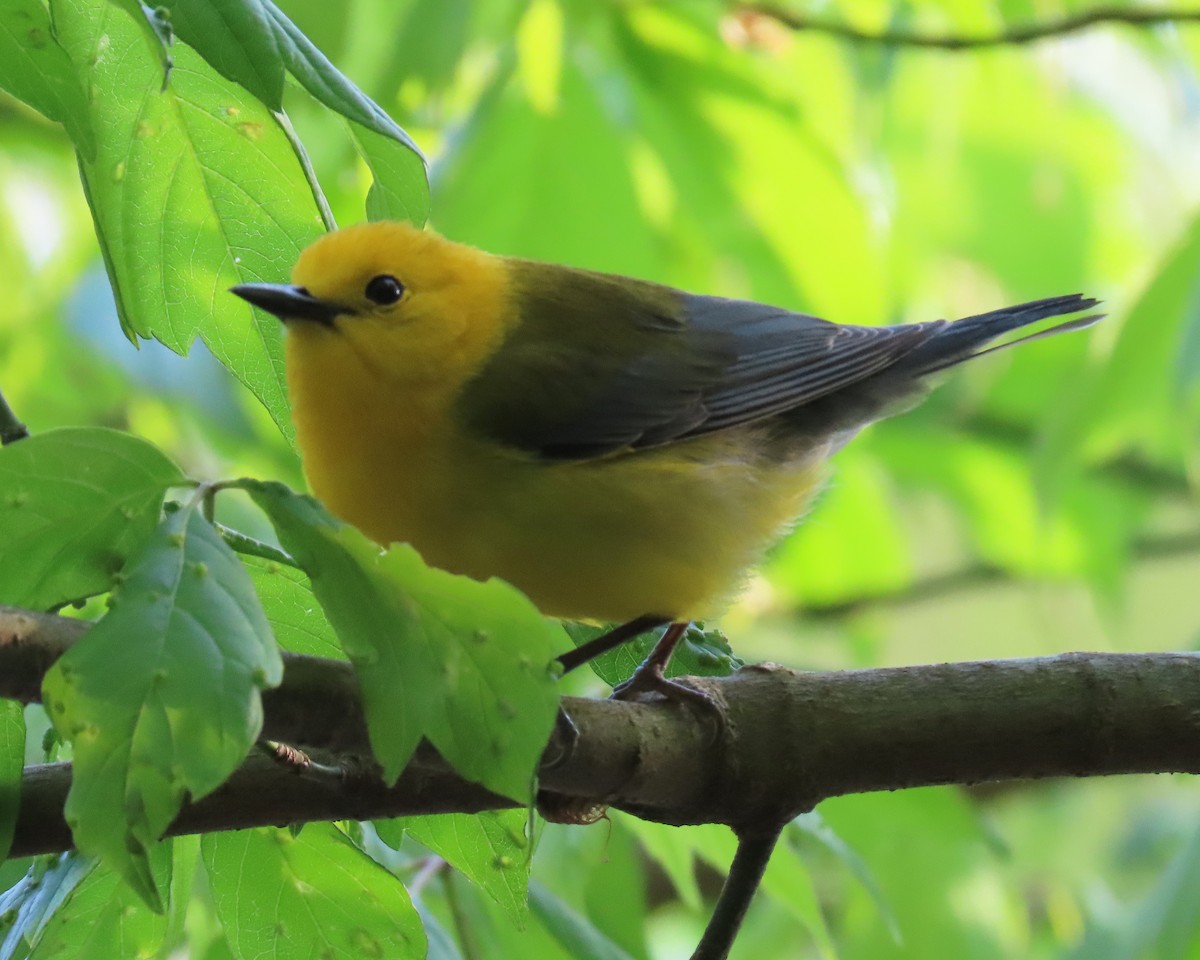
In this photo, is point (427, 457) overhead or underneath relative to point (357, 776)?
overhead

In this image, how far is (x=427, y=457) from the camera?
9.22ft

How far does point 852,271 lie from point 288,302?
82.9 inches

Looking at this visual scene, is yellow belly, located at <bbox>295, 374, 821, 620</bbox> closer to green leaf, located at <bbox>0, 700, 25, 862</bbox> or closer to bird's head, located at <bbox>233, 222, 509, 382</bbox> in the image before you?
bird's head, located at <bbox>233, 222, 509, 382</bbox>

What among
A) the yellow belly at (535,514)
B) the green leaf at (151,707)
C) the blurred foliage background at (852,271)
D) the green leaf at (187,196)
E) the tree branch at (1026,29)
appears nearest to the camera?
the green leaf at (151,707)

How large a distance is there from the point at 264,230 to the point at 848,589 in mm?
3901

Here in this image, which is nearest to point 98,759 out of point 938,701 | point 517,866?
point 517,866

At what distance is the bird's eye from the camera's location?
3.19 metres

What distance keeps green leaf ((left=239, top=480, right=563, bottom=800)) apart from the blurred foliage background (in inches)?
45.6

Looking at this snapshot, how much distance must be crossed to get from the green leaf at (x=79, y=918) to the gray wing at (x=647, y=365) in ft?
3.87

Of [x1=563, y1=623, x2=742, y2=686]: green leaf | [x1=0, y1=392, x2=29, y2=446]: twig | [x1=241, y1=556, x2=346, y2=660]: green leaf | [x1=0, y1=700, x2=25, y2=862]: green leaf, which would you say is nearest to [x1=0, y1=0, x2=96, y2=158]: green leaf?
[x1=0, y1=392, x2=29, y2=446]: twig

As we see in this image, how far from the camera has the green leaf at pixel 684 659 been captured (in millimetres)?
2701

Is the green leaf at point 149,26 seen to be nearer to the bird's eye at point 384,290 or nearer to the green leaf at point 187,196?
the green leaf at point 187,196

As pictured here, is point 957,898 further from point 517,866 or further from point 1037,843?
point 1037,843

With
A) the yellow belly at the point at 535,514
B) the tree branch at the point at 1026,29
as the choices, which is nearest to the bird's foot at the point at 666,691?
the yellow belly at the point at 535,514
